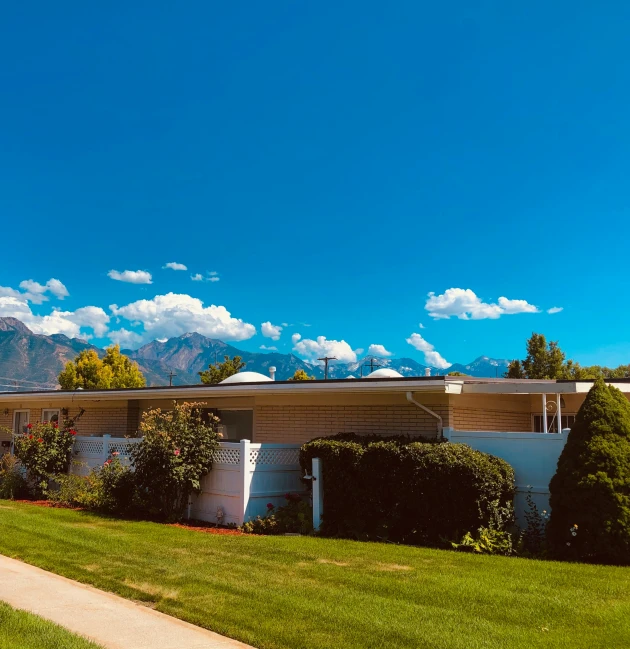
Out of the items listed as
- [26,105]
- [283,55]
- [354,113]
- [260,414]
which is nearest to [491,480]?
[260,414]

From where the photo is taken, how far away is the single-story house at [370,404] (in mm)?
11156

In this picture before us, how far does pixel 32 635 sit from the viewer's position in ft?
16.6

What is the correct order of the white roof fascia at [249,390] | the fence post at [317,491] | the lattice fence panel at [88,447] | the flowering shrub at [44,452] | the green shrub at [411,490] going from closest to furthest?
the green shrub at [411,490], the fence post at [317,491], the white roof fascia at [249,390], the lattice fence panel at [88,447], the flowering shrub at [44,452]

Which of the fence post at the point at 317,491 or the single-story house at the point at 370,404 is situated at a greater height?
the single-story house at the point at 370,404

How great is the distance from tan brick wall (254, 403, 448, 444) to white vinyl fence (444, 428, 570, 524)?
165 cm

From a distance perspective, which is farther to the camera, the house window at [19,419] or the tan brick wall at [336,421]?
the house window at [19,419]

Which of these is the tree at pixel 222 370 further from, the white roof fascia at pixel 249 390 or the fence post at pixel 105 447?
the fence post at pixel 105 447

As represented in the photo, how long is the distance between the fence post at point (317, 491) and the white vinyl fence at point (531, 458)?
289cm

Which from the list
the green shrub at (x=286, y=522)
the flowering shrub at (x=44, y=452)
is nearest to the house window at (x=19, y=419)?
the flowering shrub at (x=44, y=452)

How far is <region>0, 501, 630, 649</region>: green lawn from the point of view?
17.1 ft

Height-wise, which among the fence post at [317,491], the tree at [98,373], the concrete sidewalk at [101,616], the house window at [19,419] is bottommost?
the concrete sidewalk at [101,616]

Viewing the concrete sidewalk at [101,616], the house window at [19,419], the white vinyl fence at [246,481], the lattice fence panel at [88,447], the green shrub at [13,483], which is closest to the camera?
the concrete sidewalk at [101,616]

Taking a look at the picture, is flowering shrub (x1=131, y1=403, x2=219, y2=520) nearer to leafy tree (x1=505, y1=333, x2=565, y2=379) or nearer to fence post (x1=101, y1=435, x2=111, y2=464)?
fence post (x1=101, y1=435, x2=111, y2=464)

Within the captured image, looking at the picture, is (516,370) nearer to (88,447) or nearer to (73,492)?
(88,447)
